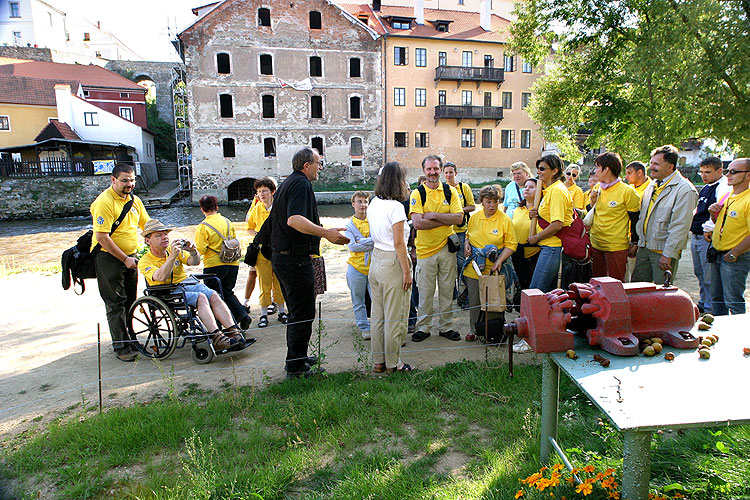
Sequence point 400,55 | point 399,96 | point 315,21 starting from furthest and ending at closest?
1. point 399,96
2. point 400,55
3. point 315,21

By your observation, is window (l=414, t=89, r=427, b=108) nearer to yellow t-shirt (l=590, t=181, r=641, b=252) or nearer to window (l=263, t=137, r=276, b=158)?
window (l=263, t=137, r=276, b=158)

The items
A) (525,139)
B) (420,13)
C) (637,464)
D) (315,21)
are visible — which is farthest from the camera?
(525,139)

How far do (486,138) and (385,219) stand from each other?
37.6 metres

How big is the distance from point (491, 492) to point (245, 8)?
121 feet

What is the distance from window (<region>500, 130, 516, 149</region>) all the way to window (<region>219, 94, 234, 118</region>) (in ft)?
69.4

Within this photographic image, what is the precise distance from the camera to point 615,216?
5.52m

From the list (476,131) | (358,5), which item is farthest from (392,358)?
(358,5)

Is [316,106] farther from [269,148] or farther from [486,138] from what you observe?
[486,138]

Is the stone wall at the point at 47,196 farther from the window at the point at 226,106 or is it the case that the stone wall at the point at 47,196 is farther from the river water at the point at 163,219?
the window at the point at 226,106

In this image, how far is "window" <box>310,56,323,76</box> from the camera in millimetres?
35812

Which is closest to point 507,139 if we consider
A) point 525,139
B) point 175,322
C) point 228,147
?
point 525,139

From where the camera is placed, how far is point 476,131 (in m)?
39.8

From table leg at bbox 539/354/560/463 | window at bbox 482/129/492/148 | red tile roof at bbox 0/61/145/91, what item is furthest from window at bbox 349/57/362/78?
table leg at bbox 539/354/560/463

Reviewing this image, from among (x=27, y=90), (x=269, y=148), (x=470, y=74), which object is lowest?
(x=269, y=148)
